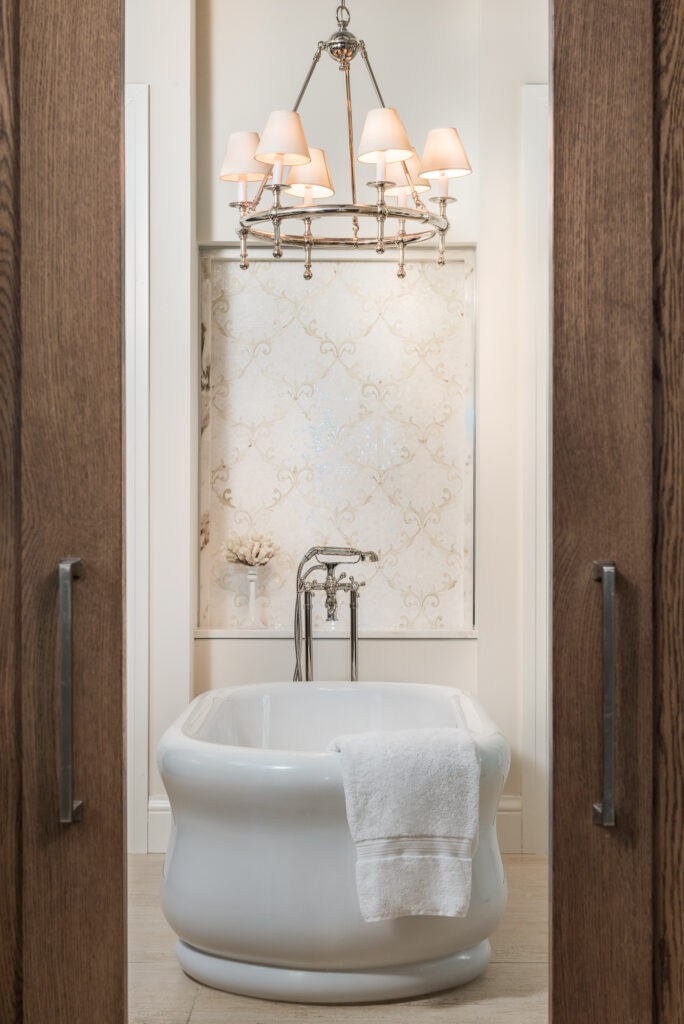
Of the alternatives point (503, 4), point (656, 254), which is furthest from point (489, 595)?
point (656, 254)

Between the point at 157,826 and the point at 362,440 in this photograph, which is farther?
the point at 362,440

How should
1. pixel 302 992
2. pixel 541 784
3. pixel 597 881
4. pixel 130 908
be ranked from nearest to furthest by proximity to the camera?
pixel 597 881 → pixel 302 992 → pixel 130 908 → pixel 541 784

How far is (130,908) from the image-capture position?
9.64 feet

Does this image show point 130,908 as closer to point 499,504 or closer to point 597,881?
point 499,504

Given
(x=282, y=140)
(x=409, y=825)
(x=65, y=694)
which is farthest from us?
(x=282, y=140)

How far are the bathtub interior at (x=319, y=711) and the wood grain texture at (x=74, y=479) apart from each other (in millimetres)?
2027

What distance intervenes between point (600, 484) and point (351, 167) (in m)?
1.85

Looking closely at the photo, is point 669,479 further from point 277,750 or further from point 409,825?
point 277,750

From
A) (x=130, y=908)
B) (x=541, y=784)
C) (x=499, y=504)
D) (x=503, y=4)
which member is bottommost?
(x=130, y=908)

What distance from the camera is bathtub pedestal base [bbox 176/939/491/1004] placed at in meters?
2.33

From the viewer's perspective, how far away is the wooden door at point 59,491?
1249 mm

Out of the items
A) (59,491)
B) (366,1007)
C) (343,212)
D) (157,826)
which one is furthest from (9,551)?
(157,826)

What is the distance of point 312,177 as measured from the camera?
2.76 m

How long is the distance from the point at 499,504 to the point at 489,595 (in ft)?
1.06
